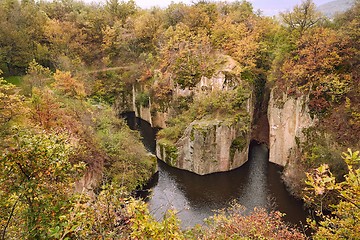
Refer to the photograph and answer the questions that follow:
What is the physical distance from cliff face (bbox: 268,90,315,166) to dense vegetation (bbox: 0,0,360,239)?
868mm

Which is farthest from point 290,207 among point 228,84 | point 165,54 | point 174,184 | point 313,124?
point 165,54

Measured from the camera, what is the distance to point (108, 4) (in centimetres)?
4906

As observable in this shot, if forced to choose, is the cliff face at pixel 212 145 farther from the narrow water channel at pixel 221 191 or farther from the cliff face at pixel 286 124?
the cliff face at pixel 286 124

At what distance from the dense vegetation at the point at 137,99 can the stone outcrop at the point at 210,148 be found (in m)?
1.78

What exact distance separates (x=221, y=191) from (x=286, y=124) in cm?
864

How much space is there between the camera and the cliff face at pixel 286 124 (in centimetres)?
2405

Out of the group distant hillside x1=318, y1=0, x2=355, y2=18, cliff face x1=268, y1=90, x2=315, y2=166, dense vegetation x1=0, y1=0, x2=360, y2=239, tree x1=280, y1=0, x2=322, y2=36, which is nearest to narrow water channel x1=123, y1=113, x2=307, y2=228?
cliff face x1=268, y1=90, x2=315, y2=166

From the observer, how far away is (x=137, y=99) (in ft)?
130

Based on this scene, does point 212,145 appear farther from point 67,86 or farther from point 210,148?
point 67,86

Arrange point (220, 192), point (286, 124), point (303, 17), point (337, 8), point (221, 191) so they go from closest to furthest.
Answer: point (220, 192) → point (221, 191) → point (303, 17) → point (286, 124) → point (337, 8)

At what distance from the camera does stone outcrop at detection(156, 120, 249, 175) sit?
82.4 ft

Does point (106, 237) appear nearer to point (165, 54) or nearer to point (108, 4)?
point (165, 54)

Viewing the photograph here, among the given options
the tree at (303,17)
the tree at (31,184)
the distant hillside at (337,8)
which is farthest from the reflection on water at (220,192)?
the distant hillside at (337,8)

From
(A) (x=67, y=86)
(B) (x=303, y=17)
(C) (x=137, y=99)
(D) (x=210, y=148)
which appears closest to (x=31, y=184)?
(D) (x=210, y=148)
